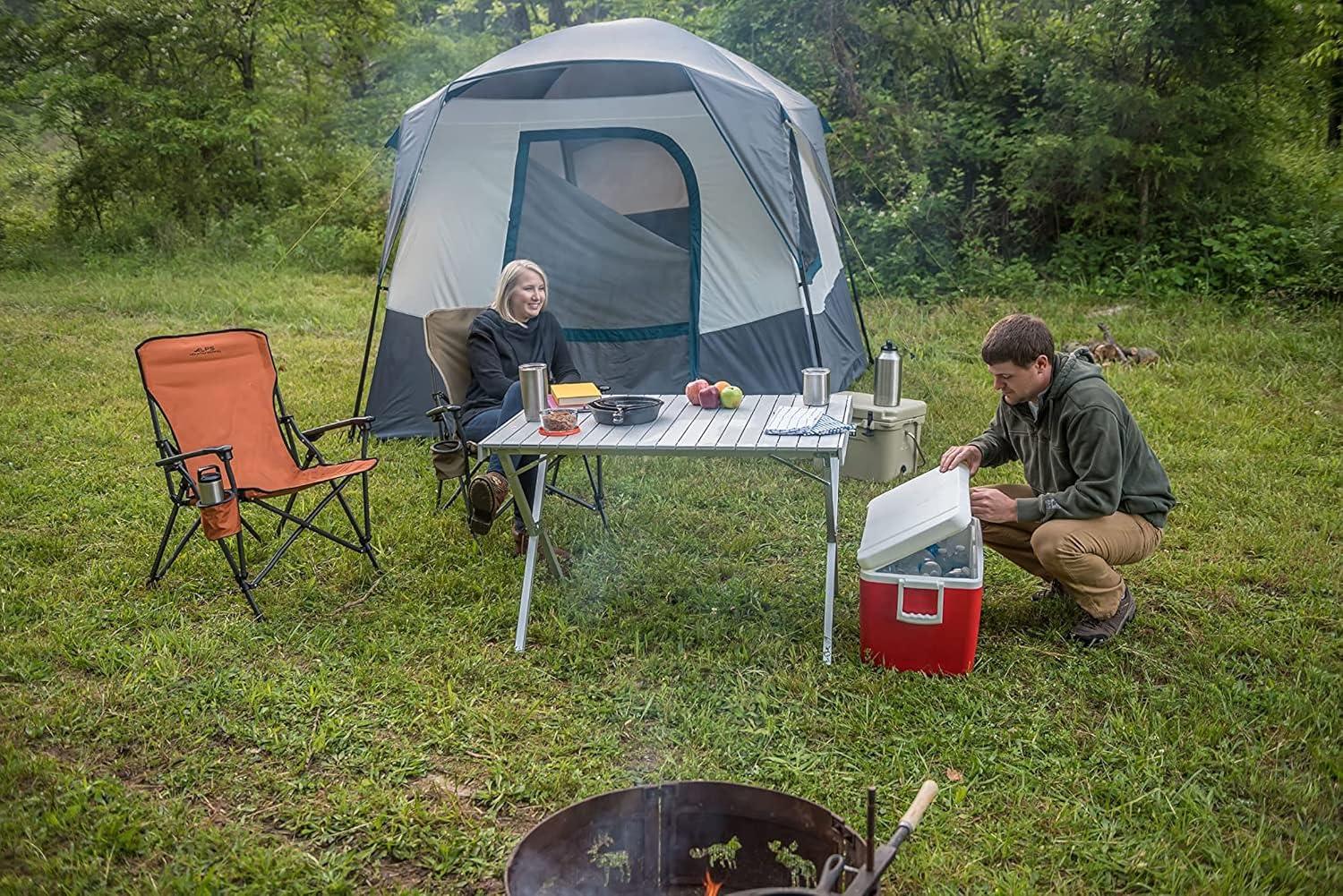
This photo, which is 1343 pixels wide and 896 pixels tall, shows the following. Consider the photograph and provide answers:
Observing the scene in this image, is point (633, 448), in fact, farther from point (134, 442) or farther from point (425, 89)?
point (425, 89)

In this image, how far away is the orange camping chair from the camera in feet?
10.2

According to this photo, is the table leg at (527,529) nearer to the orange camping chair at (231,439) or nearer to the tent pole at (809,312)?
the orange camping chair at (231,439)

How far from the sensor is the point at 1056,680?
8.82ft

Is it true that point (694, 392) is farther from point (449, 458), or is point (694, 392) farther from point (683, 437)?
point (449, 458)

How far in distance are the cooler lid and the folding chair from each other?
3.99ft

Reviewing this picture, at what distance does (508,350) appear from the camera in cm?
392

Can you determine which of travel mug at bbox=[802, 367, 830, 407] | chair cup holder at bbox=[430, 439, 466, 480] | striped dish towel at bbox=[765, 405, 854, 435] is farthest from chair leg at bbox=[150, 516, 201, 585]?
travel mug at bbox=[802, 367, 830, 407]

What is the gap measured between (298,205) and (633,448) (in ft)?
31.2

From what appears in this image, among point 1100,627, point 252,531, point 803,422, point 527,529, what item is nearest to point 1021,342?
point 803,422

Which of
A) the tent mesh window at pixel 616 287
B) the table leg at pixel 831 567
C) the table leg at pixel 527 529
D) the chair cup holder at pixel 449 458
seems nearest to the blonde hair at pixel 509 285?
the chair cup holder at pixel 449 458

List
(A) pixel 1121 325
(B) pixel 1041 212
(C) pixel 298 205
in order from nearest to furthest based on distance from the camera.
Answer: (A) pixel 1121 325 → (B) pixel 1041 212 → (C) pixel 298 205

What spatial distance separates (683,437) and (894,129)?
6.53m

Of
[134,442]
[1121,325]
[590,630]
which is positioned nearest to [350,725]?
[590,630]

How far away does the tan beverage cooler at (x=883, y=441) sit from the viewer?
417 centimetres
